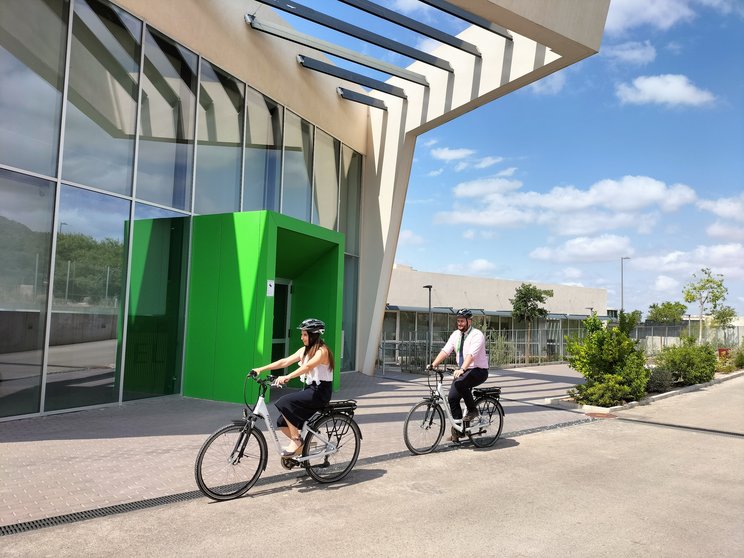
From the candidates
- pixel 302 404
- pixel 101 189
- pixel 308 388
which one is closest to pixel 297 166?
pixel 101 189

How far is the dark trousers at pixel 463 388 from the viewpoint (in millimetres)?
7367

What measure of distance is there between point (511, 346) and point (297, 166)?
40.6 ft

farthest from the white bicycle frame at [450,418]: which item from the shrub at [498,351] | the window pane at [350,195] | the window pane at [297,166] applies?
the shrub at [498,351]

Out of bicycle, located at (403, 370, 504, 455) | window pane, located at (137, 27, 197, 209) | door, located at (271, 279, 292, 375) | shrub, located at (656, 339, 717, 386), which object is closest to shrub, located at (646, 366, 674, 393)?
shrub, located at (656, 339, 717, 386)

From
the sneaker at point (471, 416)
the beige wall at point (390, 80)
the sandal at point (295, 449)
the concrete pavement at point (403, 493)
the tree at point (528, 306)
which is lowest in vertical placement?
the concrete pavement at point (403, 493)

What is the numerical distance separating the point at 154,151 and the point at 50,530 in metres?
7.88

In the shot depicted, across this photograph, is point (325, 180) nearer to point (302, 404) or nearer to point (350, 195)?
point (350, 195)

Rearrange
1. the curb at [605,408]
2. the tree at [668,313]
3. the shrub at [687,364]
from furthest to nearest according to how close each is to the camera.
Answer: the tree at [668,313]
the shrub at [687,364]
the curb at [605,408]

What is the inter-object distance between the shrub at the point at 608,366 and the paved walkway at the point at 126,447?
113 centimetres

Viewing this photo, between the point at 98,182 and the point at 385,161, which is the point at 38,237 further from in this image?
the point at 385,161

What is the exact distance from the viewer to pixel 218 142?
→ 481 inches

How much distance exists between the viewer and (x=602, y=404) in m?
11.9

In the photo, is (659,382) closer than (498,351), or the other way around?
(659,382)

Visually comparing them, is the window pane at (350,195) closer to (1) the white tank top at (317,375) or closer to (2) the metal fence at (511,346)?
(2) the metal fence at (511,346)
